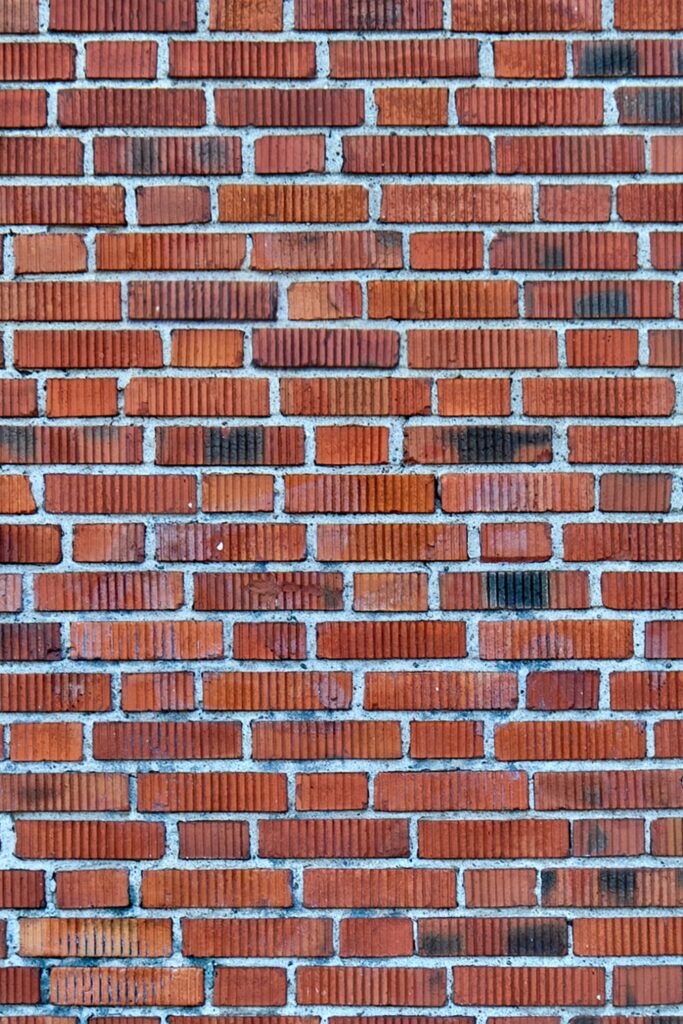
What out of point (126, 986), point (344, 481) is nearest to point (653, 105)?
point (344, 481)

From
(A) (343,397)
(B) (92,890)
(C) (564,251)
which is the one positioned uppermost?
(C) (564,251)

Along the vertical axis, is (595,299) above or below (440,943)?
above

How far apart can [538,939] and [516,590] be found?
0.68m

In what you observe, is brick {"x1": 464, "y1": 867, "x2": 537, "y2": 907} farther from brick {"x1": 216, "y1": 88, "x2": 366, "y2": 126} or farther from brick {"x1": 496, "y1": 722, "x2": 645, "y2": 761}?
brick {"x1": 216, "y1": 88, "x2": 366, "y2": 126}

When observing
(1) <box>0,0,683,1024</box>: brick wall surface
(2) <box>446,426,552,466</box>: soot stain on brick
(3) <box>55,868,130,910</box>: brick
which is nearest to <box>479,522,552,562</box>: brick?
(1) <box>0,0,683,1024</box>: brick wall surface

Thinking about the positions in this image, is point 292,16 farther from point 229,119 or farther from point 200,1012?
point 200,1012

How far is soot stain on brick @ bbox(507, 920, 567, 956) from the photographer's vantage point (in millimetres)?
1728

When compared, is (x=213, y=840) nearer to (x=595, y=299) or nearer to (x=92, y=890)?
(x=92, y=890)

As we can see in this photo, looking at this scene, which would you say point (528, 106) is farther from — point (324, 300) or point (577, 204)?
point (324, 300)

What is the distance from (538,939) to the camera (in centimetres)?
173

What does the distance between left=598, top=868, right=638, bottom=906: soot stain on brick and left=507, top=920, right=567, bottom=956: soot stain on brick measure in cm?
11

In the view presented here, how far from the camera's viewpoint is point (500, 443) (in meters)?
1.76

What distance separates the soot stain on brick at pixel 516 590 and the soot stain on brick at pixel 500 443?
228mm

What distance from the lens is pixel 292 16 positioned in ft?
5.78
